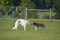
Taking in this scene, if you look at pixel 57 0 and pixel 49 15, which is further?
pixel 57 0

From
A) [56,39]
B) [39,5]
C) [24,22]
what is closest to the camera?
[56,39]

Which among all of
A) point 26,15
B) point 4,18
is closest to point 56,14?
point 26,15

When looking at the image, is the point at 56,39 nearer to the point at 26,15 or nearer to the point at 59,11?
the point at 26,15

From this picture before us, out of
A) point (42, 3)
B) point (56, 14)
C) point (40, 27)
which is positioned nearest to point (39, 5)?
point (42, 3)

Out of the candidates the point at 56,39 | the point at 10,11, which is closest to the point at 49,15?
the point at 10,11

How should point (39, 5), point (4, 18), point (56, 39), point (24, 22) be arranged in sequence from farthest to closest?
1. point (39, 5)
2. point (4, 18)
3. point (24, 22)
4. point (56, 39)

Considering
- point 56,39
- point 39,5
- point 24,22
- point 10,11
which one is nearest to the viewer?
point 56,39

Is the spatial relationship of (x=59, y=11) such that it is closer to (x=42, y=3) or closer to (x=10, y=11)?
(x=10, y=11)

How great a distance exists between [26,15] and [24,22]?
37.9ft

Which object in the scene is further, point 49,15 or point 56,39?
point 49,15

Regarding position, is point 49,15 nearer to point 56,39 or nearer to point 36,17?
point 36,17

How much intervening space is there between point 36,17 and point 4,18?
4.02m

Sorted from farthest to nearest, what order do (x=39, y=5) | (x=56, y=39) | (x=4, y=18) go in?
1. (x=39, y=5)
2. (x=4, y=18)
3. (x=56, y=39)

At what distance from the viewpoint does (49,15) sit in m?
31.8
